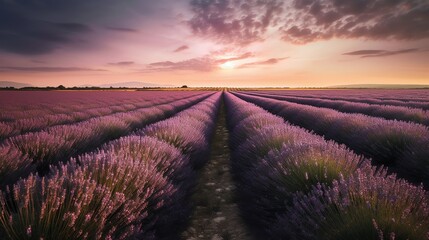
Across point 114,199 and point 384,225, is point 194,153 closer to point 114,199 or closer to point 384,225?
point 114,199

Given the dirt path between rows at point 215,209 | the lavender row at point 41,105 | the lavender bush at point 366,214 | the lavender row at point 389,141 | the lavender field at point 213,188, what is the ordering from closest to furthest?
the lavender bush at point 366,214
the lavender field at point 213,188
the dirt path between rows at point 215,209
the lavender row at point 389,141
the lavender row at point 41,105

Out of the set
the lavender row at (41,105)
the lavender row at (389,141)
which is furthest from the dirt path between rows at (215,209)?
the lavender row at (41,105)

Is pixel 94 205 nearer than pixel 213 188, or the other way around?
pixel 94 205

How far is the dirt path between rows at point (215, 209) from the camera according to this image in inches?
124

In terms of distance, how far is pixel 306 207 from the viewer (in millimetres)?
1954

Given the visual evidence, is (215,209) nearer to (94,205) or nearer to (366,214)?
(94,205)

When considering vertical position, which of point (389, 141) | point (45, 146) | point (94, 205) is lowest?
point (389, 141)

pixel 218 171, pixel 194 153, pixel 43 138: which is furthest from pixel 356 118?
pixel 43 138

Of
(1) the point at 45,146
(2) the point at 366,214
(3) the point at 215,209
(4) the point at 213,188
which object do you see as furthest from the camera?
(4) the point at 213,188

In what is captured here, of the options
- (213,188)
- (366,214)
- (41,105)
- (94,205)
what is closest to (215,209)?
(213,188)

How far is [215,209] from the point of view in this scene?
12.5 feet

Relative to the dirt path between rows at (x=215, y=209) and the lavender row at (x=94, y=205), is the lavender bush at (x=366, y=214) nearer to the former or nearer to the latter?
the lavender row at (x=94, y=205)

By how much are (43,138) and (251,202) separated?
328 cm

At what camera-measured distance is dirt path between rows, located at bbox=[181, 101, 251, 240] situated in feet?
10.3
